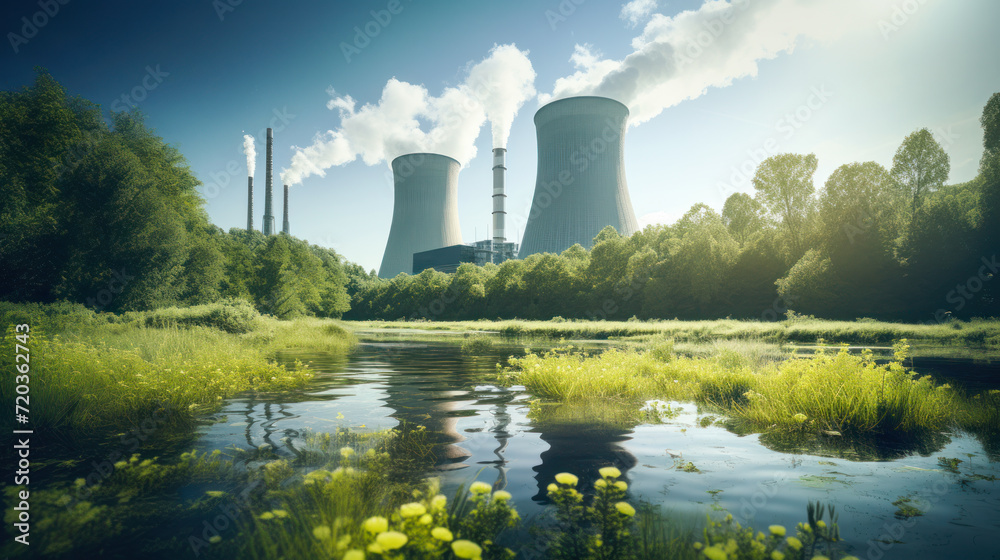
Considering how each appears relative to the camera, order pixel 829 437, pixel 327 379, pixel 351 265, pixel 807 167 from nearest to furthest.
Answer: pixel 829 437, pixel 327 379, pixel 807 167, pixel 351 265

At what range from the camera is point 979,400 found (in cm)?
568

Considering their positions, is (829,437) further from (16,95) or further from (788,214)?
(788,214)

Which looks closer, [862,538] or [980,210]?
[862,538]

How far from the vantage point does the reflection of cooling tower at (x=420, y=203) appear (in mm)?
53812

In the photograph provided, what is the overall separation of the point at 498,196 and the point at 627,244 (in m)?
42.8

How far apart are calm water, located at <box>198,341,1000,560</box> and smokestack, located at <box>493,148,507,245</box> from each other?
7893 centimetres

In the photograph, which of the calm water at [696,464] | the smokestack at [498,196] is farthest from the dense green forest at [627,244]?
the smokestack at [498,196]

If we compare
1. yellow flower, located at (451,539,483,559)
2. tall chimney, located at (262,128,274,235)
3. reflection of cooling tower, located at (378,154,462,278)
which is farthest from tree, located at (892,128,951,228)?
tall chimney, located at (262,128,274,235)

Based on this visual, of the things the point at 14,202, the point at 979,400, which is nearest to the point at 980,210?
the point at 979,400

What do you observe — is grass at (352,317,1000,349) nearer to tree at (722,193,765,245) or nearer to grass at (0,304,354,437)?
grass at (0,304,354,437)

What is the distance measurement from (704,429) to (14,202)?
2980cm

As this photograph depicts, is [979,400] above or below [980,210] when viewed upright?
below

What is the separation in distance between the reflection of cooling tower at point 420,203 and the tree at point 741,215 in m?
34.4

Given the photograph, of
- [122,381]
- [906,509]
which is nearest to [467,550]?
[906,509]
